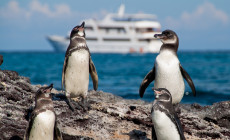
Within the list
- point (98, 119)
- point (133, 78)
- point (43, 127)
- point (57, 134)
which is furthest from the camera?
point (133, 78)

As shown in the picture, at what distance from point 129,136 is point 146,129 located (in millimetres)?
373

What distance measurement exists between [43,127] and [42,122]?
6cm

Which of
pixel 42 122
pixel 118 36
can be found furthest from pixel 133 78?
pixel 118 36

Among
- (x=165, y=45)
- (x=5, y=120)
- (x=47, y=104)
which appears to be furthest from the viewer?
(x=165, y=45)

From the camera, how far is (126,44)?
73.8m

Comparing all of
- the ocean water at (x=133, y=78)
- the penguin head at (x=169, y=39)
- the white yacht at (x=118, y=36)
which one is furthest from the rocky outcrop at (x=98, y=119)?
the white yacht at (x=118, y=36)

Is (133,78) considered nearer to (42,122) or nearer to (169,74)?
(169,74)

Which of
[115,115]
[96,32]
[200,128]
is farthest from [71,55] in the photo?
[96,32]

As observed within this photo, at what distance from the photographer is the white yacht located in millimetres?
72375

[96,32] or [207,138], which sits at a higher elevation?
[96,32]

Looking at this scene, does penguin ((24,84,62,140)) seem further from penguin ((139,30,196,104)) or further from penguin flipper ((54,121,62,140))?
penguin ((139,30,196,104))

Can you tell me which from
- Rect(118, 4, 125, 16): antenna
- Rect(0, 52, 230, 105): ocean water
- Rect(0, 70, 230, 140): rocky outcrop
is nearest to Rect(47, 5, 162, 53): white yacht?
Rect(118, 4, 125, 16): antenna

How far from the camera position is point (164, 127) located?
4.53m

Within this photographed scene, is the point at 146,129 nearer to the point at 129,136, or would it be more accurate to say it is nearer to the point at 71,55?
the point at 129,136
